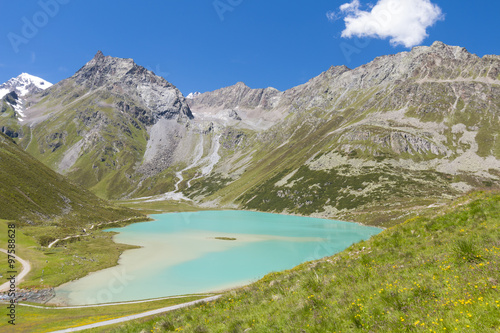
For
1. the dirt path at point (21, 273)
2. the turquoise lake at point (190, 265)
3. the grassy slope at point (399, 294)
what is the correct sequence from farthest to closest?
the turquoise lake at point (190, 265)
the dirt path at point (21, 273)
the grassy slope at point (399, 294)

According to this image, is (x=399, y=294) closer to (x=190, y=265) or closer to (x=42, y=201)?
(x=190, y=265)

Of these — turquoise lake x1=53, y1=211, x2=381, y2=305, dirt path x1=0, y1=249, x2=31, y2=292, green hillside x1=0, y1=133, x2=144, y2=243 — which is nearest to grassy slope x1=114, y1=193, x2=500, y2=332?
turquoise lake x1=53, y1=211, x2=381, y2=305

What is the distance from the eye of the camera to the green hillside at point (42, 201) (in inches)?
3413

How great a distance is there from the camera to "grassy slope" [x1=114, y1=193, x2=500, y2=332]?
25.3ft

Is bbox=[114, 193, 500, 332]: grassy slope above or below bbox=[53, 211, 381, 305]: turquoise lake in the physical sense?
above

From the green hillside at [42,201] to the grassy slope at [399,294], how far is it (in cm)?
7921

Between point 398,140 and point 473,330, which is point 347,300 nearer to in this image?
point 473,330

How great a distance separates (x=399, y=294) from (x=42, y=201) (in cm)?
12958

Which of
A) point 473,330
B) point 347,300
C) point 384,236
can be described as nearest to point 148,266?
point 384,236

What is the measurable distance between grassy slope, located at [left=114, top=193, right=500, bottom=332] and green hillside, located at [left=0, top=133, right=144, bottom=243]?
79.2 metres

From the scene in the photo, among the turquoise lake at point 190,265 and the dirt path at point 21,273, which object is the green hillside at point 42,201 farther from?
the turquoise lake at point 190,265

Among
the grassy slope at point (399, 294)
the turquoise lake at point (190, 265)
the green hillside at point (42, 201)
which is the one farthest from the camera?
the green hillside at point (42, 201)

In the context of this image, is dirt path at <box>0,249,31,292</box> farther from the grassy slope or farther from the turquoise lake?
the grassy slope

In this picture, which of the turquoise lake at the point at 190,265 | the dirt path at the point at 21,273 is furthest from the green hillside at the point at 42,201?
Answer: the turquoise lake at the point at 190,265
